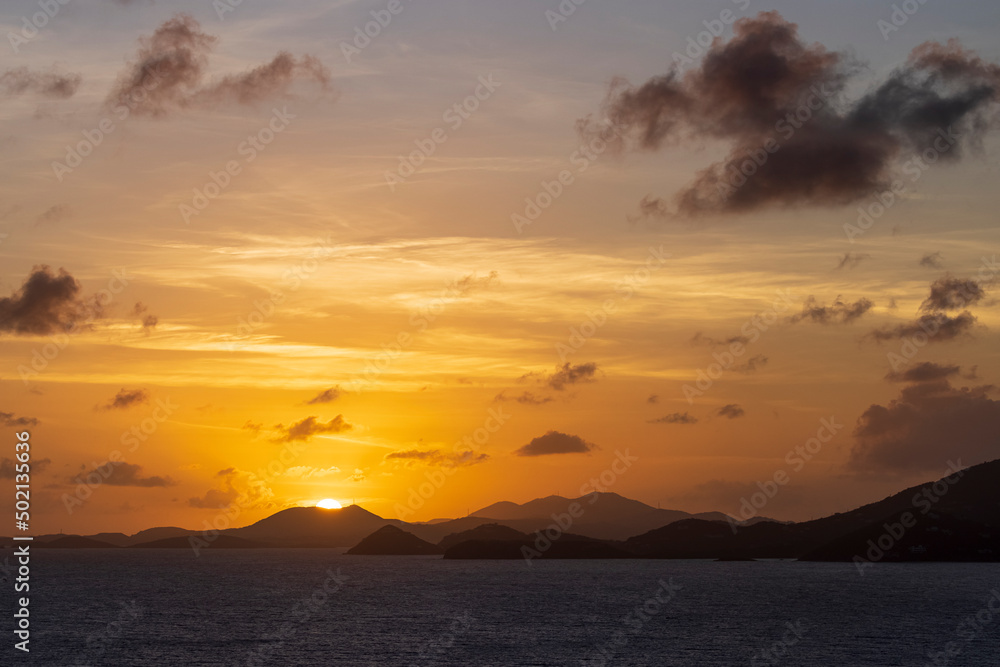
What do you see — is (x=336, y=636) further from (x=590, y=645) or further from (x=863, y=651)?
(x=863, y=651)

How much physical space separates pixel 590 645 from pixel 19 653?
7517 centimetres

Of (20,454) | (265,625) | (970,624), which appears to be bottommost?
(970,624)

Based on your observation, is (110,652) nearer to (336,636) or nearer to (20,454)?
(336,636)

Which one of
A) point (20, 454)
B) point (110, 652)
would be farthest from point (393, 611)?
point (20, 454)

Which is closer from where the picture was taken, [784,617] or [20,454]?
[20,454]

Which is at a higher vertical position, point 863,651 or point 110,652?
point 110,652

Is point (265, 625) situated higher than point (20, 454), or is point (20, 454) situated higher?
point (20, 454)

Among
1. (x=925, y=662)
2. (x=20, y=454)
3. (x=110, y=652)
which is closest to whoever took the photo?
(x=20, y=454)

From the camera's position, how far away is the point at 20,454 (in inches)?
2756

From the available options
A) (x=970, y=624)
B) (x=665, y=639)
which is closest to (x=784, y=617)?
(x=970, y=624)

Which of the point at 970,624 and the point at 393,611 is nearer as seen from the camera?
the point at 970,624

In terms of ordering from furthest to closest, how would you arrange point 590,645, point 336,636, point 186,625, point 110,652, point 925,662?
point 186,625, point 336,636, point 590,645, point 110,652, point 925,662

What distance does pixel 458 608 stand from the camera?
190 meters

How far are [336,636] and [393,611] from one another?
4321 centimetres
